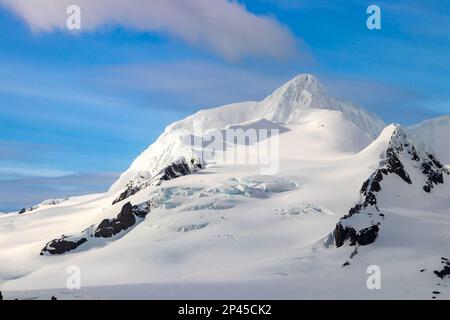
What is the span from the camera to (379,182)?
15688cm

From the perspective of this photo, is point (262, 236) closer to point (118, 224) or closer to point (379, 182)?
point (379, 182)

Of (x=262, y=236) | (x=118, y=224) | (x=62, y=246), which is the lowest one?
(x=62, y=246)

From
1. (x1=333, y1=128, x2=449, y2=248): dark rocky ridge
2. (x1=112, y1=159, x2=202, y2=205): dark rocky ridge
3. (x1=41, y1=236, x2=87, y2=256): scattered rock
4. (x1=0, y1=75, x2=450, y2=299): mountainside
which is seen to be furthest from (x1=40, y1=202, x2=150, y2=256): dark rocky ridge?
(x1=333, y1=128, x2=449, y2=248): dark rocky ridge

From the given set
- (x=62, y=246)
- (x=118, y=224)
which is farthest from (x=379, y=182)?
(x=62, y=246)

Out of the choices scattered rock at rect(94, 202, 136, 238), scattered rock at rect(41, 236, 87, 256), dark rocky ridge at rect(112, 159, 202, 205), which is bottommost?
scattered rock at rect(41, 236, 87, 256)

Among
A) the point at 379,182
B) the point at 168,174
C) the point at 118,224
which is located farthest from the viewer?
the point at 168,174

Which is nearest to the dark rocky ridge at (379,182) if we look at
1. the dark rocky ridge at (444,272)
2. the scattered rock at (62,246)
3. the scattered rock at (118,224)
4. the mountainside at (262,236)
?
the mountainside at (262,236)

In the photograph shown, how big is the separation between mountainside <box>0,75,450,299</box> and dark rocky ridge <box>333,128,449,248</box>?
29cm

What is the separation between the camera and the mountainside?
385 ft

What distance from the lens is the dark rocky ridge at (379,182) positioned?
13462cm

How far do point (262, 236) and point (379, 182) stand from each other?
100 ft

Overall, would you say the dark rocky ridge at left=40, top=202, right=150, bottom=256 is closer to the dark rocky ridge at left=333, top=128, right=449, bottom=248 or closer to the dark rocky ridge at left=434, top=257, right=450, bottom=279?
the dark rocky ridge at left=333, top=128, right=449, bottom=248
